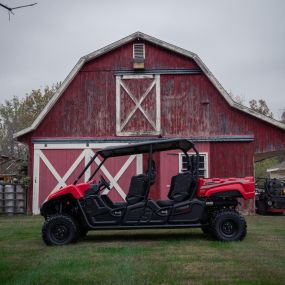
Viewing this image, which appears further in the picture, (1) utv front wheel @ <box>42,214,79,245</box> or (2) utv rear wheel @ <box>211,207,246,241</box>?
(2) utv rear wheel @ <box>211,207,246,241</box>

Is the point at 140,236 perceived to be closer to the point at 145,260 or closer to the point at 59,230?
the point at 59,230

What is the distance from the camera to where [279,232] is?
10.6m

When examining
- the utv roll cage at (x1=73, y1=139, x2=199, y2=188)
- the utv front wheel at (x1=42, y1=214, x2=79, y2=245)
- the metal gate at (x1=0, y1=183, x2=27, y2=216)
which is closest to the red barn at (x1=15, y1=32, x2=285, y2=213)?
the metal gate at (x1=0, y1=183, x2=27, y2=216)

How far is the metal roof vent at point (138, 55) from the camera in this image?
1677cm

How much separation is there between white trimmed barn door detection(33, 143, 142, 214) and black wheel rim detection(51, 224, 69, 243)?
7.66m

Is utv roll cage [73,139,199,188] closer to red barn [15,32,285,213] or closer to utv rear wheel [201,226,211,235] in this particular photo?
utv rear wheel [201,226,211,235]

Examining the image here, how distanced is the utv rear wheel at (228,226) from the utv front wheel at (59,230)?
254cm

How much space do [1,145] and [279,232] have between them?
38.3m

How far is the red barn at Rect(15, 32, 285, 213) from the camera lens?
53.9 feet

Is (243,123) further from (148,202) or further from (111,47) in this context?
(148,202)

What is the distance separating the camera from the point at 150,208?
8.77m

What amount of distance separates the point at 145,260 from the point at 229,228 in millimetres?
2658

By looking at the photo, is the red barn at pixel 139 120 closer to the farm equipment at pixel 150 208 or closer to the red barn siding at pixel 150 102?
the red barn siding at pixel 150 102

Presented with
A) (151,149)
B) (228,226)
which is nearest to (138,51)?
(151,149)
